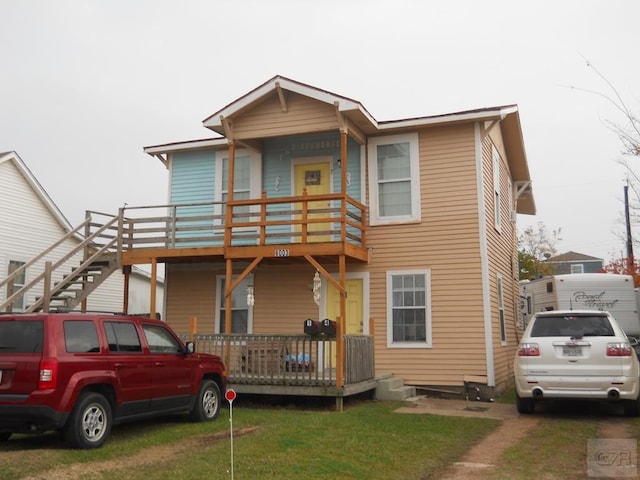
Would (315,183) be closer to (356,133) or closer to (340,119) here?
(356,133)

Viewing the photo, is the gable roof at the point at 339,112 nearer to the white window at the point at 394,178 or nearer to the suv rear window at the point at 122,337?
the white window at the point at 394,178

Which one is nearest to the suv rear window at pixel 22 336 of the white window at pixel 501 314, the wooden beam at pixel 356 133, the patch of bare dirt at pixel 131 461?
the patch of bare dirt at pixel 131 461

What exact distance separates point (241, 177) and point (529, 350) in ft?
29.7

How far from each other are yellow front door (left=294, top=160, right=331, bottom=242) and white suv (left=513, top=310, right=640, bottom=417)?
651cm

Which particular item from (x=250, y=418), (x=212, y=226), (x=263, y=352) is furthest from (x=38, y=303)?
(x=250, y=418)

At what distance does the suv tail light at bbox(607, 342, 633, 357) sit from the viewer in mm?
9938

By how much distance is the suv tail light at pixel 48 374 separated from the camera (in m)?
7.27

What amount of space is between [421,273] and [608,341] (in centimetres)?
527

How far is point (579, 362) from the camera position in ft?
32.9

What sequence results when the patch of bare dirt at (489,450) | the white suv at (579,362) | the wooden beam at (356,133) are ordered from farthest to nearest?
the wooden beam at (356,133) → the white suv at (579,362) → the patch of bare dirt at (489,450)

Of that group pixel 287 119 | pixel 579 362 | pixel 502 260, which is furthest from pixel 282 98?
pixel 579 362

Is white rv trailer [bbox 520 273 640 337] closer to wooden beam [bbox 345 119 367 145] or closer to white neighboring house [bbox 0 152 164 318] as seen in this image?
wooden beam [bbox 345 119 367 145]

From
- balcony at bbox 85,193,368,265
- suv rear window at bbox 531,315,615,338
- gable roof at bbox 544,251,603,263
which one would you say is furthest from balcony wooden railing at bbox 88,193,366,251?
gable roof at bbox 544,251,603,263

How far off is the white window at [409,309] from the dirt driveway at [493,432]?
1513mm
